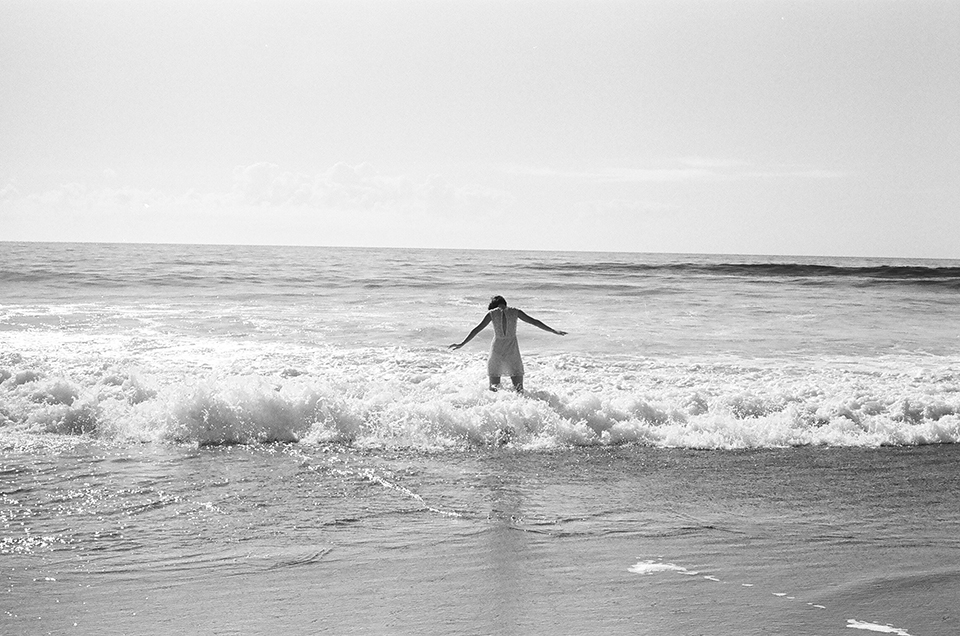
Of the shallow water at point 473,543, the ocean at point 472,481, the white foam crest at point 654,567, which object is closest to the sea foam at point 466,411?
the ocean at point 472,481

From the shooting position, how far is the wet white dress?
1052 cm

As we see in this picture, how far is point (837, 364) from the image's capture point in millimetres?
13906

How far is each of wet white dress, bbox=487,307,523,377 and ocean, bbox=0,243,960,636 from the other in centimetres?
46

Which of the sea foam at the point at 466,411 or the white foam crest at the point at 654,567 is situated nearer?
the white foam crest at the point at 654,567

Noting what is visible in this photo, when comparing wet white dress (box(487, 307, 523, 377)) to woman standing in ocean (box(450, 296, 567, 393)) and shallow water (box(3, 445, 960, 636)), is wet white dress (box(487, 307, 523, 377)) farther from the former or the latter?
shallow water (box(3, 445, 960, 636))

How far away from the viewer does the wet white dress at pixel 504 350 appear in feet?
34.5

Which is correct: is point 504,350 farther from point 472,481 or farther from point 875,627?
point 875,627

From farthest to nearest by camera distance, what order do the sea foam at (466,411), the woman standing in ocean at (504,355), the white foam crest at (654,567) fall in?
the woman standing in ocean at (504,355), the sea foam at (466,411), the white foam crest at (654,567)

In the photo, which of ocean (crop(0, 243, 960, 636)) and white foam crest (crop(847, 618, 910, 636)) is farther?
ocean (crop(0, 243, 960, 636))

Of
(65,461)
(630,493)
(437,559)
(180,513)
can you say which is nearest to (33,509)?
(180,513)

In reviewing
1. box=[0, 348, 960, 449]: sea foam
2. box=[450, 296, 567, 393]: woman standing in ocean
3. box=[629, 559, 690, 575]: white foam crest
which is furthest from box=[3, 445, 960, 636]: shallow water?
box=[450, 296, 567, 393]: woman standing in ocean

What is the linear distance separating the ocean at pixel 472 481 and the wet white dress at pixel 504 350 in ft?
1.50

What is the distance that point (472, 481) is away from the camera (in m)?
7.18

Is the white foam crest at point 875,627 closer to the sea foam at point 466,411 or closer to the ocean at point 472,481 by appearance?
the ocean at point 472,481
